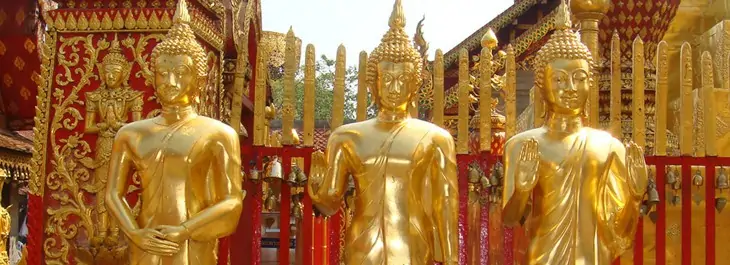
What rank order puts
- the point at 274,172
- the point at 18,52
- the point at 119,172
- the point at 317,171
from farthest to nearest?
the point at 18,52 < the point at 274,172 < the point at 317,171 < the point at 119,172

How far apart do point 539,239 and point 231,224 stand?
4.68ft

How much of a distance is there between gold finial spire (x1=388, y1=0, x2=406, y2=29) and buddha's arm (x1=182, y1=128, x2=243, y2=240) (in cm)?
93

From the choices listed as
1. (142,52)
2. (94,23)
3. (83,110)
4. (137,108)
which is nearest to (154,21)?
(142,52)

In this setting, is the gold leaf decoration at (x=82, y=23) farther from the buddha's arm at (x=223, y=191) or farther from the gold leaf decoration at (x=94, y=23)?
the buddha's arm at (x=223, y=191)

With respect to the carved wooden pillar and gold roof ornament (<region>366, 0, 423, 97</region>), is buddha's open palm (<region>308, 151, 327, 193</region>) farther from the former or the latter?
the carved wooden pillar

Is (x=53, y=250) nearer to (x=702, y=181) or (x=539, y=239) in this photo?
(x=539, y=239)

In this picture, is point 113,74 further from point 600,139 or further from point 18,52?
point 18,52

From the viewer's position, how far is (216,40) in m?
5.68

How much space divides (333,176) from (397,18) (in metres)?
0.83

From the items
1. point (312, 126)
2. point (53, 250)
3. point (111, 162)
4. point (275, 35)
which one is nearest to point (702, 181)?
point (312, 126)

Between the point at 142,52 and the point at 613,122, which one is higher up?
the point at 142,52

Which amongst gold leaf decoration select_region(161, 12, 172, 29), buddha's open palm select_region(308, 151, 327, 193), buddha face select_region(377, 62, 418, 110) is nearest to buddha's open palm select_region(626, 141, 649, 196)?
buddha face select_region(377, 62, 418, 110)

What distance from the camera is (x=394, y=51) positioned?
4742 millimetres

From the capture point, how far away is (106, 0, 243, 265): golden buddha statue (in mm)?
4547
